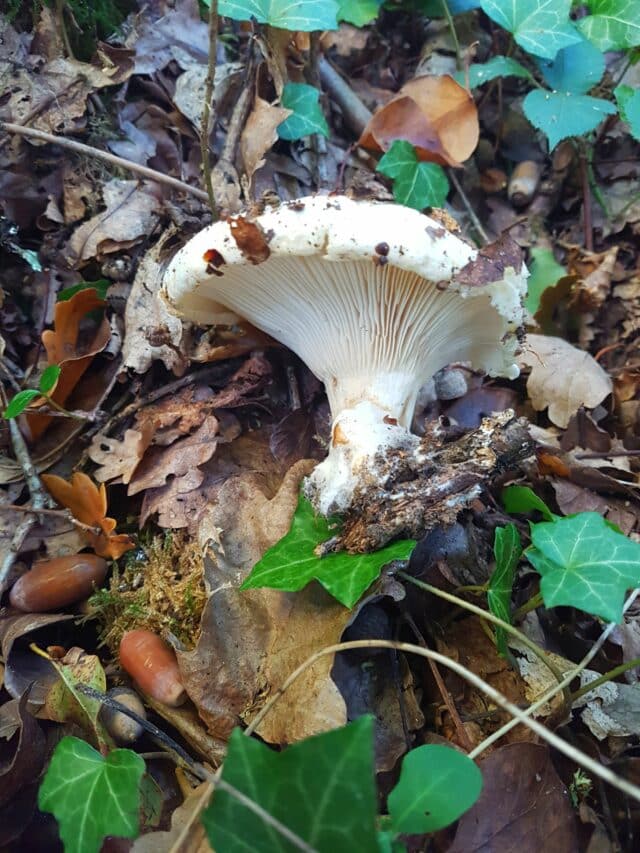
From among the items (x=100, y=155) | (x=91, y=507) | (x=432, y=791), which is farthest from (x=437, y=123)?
(x=432, y=791)

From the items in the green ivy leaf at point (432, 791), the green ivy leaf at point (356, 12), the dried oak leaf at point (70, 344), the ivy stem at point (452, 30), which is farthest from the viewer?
the ivy stem at point (452, 30)

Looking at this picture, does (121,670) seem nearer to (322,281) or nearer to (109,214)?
(322,281)

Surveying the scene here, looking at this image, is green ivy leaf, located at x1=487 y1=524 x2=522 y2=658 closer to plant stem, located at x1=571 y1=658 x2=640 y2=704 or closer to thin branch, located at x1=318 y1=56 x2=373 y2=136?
plant stem, located at x1=571 y1=658 x2=640 y2=704

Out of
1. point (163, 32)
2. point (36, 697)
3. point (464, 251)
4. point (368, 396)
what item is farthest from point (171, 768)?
point (163, 32)

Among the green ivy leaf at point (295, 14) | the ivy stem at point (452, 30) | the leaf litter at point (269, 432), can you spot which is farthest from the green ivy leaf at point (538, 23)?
the green ivy leaf at point (295, 14)

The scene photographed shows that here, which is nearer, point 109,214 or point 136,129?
point 109,214

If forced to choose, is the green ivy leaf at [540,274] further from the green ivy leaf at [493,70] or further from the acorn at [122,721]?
the acorn at [122,721]
